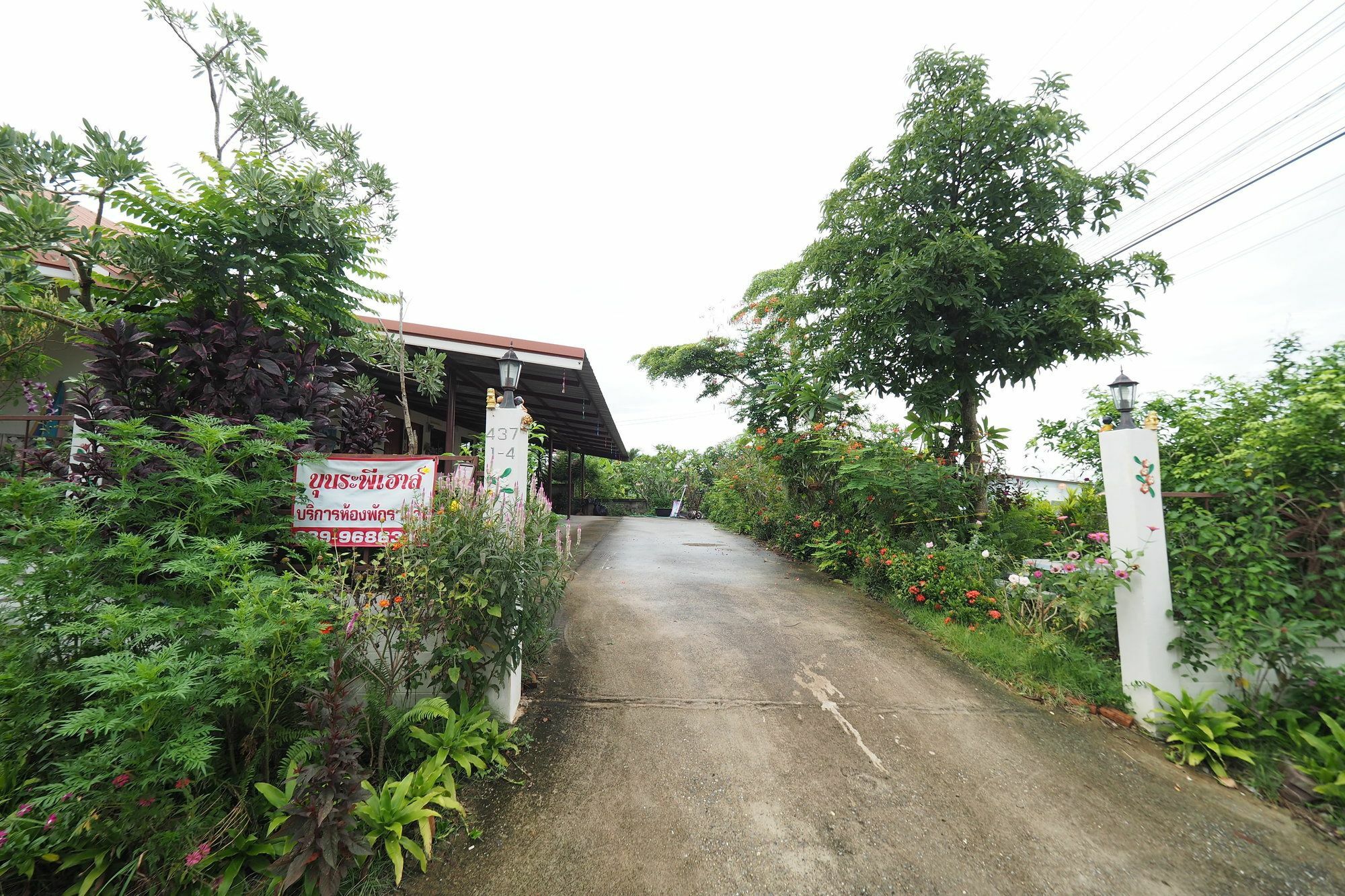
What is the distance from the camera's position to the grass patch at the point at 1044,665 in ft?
11.6

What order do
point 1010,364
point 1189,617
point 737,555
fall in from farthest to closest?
1. point 737,555
2. point 1010,364
3. point 1189,617

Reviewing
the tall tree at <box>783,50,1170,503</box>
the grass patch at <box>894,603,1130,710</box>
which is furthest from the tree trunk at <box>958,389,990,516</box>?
the grass patch at <box>894,603,1130,710</box>

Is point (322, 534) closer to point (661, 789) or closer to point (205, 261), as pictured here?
point (205, 261)

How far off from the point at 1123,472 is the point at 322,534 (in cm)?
536

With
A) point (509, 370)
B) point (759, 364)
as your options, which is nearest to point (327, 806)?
point (509, 370)

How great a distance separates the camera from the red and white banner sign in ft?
10.4

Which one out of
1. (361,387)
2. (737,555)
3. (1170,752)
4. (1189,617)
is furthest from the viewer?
(737,555)

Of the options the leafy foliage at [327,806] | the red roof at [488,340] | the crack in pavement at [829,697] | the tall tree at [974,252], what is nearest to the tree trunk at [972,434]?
the tall tree at [974,252]

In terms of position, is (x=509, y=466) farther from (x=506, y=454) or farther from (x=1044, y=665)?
(x=1044, y=665)

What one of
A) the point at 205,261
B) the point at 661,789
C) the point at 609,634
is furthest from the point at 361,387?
the point at 661,789

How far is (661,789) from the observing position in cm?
260

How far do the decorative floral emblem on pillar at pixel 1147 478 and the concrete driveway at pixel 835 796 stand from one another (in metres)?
1.59

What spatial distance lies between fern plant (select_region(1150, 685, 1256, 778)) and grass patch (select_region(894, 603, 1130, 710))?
29 cm

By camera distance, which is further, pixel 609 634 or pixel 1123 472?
pixel 609 634
